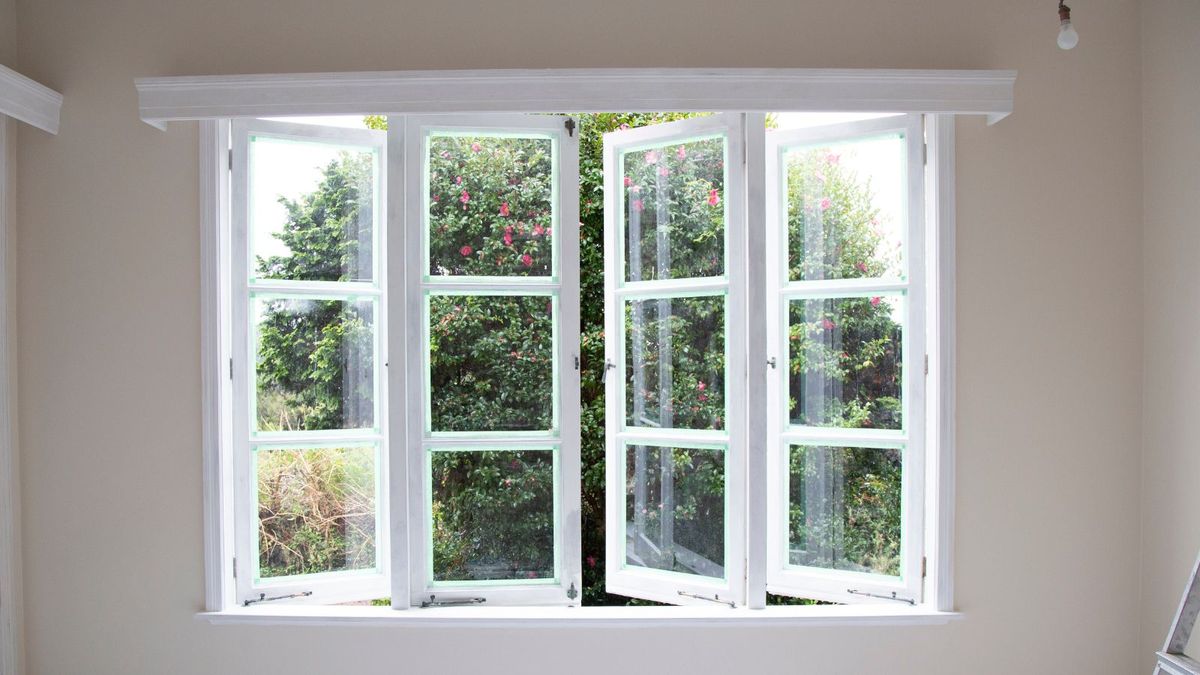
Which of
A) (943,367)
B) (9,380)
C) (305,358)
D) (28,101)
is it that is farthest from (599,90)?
(9,380)

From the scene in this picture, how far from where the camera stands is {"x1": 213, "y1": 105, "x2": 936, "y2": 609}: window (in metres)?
2.81

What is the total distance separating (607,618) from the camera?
2766 mm

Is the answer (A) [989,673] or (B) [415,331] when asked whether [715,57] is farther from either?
(A) [989,673]

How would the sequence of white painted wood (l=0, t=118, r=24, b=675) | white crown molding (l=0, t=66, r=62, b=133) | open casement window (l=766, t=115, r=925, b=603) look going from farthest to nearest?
open casement window (l=766, t=115, r=925, b=603) → white painted wood (l=0, t=118, r=24, b=675) → white crown molding (l=0, t=66, r=62, b=133)

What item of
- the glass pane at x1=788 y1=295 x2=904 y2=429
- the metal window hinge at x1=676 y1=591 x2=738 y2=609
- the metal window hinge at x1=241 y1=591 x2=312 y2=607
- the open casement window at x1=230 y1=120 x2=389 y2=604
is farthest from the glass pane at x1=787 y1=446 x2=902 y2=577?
the metal window hinge at x1=241 y1=591 x2=312 y2=607

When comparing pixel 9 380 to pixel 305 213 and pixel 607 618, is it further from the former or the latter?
pixel 607 618

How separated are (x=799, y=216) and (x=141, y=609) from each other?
2793 millimetres

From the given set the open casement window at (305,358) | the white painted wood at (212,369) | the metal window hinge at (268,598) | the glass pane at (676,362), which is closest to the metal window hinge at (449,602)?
the open casement window at (305,358)

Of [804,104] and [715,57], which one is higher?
[715,57]

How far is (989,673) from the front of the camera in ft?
9.09

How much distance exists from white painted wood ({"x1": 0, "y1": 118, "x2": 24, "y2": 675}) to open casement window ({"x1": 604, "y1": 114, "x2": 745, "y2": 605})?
212cm

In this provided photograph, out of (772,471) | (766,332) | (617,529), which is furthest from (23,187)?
(772,471)

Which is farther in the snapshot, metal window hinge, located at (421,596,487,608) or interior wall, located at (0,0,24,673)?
metal window hinge, located at (421,596,487,608)

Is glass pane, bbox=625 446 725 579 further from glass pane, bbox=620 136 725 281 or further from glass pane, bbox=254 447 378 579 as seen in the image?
glass pane, bbox=254 447 378 579
